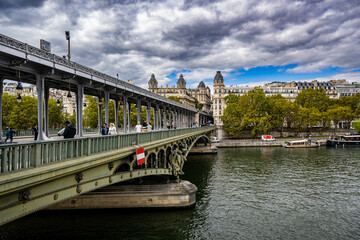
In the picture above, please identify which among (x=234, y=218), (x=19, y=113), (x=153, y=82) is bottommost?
(x=234, y=218)

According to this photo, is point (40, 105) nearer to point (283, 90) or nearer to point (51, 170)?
point (51, 170)

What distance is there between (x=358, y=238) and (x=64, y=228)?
18.4m

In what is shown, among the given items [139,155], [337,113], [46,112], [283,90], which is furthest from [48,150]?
[283,90]

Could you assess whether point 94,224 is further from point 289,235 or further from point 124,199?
point 289,235

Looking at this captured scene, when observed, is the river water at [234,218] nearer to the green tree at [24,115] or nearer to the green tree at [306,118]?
the green tree at [24,115]

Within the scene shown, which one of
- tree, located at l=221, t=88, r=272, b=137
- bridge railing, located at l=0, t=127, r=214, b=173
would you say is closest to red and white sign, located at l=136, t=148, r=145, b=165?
bridge railing, located at l=0, t=127, r=214, b=173

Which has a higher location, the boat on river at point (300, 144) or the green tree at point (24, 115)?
the green tree at point (24, 115)

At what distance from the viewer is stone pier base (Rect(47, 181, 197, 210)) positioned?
1928 cm

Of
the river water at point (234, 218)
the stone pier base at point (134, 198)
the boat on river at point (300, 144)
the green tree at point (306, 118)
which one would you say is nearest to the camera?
the river water at point (234, 218)

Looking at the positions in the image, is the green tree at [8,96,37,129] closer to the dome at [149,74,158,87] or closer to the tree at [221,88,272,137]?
the tree at [221,88,272,137]

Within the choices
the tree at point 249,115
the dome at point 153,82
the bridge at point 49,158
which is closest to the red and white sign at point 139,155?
the bridge at point 49,158

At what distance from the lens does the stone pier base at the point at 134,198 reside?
1928cm

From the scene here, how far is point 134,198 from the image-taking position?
64.7 feet

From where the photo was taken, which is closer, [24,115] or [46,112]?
[46,112]
